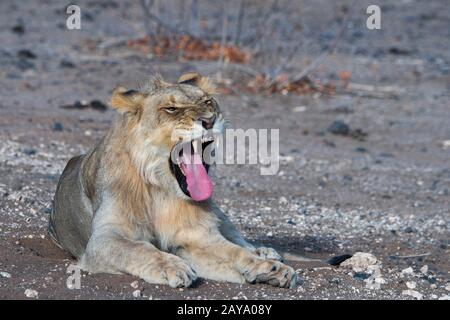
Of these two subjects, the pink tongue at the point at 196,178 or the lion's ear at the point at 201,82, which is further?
the lion's ear at the point at 201,82

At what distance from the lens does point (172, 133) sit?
464cm

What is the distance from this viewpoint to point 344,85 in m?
12.2

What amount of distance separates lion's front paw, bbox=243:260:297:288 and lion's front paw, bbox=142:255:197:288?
282 mm

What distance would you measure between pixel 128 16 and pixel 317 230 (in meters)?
9.51

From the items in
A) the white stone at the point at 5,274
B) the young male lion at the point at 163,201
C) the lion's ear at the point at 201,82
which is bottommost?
the white stone at the point at 5,274

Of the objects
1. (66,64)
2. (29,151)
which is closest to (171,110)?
(29,151)

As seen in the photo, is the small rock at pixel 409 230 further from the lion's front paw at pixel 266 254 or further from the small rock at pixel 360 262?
the lion's front paw at pixel 266 254

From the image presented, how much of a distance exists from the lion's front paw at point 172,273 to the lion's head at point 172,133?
372 millimetres

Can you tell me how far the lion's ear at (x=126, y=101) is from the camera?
15.8ft

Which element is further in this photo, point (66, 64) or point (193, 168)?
point (66, 64)

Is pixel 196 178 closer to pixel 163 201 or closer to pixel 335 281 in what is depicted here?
pixel 163 201

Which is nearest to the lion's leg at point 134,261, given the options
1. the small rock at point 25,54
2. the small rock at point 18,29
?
the small rock at point 25,54

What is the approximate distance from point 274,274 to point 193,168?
0.59 metres

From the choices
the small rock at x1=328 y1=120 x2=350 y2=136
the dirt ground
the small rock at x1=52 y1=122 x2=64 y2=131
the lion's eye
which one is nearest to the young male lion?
the lion's eye
